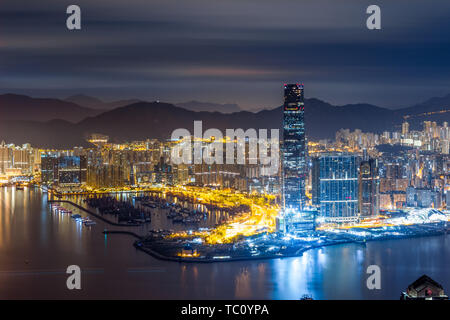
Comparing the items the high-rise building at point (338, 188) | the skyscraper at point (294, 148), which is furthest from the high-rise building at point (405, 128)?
the skyscraper at point (294, 148)

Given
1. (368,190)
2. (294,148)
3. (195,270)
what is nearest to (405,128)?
(368,190)

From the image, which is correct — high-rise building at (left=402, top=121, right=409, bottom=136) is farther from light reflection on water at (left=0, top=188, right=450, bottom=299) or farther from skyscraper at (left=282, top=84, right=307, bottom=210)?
light reflection on water at (left=0, top=188, right=450, bottom=299)

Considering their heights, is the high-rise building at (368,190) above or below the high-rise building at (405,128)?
below

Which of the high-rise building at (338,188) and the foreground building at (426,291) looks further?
the high-rise building at (338,188)

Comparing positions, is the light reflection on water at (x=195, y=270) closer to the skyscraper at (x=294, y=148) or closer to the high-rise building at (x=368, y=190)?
the high-rise building at (x=368, y=190)

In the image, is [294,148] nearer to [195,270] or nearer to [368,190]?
[368,190]

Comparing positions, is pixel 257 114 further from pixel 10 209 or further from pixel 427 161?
pixel 10 209
